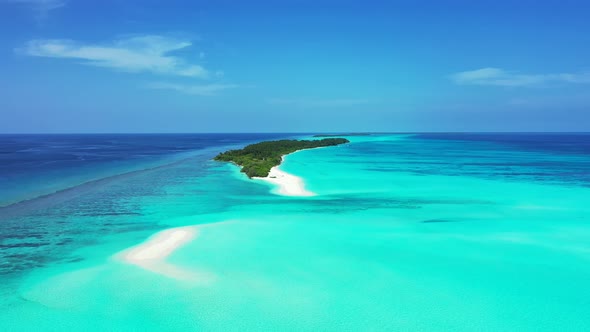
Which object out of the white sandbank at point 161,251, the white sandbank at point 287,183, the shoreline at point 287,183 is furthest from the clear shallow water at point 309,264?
the white sandbank at point 287,183

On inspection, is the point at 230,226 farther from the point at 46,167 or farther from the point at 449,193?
the point at 46,167

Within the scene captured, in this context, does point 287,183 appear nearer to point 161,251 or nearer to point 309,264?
point 161,251

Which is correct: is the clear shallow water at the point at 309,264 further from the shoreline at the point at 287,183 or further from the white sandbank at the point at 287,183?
the white sandbank at the point at 287,183

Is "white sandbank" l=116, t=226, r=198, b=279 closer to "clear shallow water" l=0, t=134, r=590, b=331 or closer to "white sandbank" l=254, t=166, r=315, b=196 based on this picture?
"clear shallow water" l=0, t=134, r=590, b=331

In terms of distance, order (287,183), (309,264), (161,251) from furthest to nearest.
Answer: (287,183), (161,251), (309,264)

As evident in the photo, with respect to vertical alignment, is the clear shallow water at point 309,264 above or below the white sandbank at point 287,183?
below

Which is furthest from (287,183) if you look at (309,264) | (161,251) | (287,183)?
(309,264)
